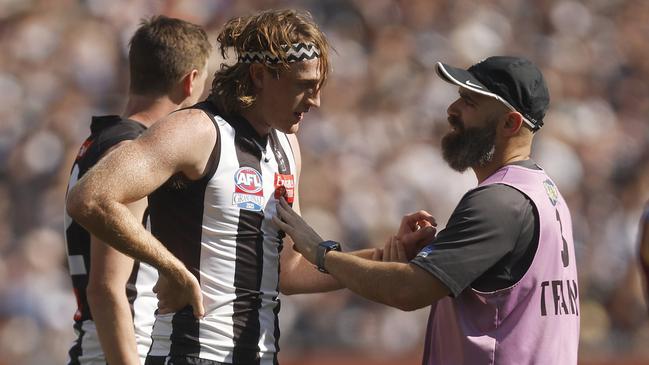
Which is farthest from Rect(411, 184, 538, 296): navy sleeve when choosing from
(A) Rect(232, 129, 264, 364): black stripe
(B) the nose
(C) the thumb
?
(B) the nose

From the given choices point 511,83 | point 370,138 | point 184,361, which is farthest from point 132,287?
point 370,138

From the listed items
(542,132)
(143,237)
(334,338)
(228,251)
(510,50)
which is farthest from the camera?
(510,50)

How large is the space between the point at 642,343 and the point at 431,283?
22.3 feet

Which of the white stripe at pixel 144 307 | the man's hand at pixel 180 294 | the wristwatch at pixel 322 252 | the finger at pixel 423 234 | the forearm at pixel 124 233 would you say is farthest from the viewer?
the white stripe at pixel 144 307

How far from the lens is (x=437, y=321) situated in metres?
4.02

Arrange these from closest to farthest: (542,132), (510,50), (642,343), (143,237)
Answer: (143,237) < (642,343) < (542,132) < (510,50)

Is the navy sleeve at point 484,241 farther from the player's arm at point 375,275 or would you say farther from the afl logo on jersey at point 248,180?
the afl logo on jersey at point 248,180

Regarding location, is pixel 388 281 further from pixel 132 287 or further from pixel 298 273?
pixel 132 287

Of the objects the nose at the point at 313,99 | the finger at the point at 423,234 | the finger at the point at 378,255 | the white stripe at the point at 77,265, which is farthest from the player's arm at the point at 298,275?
the white stripe at the point at 77,265

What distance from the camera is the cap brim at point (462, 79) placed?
13.1 feet

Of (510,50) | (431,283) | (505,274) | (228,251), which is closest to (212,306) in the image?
(228,251)

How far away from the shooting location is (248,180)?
391 cm

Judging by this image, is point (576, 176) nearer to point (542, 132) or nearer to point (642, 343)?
point (542, 132)

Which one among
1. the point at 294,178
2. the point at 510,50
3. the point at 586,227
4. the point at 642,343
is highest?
the point at 510,50
